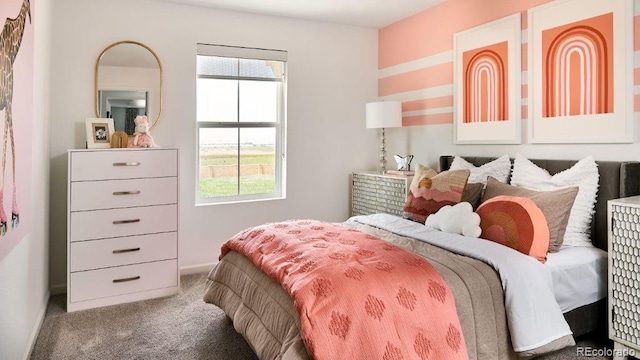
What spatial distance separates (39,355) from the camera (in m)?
2.35

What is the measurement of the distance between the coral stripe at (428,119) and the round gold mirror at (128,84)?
2.40 m

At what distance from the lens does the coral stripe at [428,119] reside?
3.84 meters

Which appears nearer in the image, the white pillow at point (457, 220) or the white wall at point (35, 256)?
the white wall at point (35, 256)

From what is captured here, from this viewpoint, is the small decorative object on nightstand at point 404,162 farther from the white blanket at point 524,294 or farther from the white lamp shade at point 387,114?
the white blanket at point 524,294

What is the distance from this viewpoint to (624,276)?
85.7 inches

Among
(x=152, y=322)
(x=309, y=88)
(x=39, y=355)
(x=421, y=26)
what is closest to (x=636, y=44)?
(x=421, y=26)

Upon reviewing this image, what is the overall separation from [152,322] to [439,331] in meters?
1.94

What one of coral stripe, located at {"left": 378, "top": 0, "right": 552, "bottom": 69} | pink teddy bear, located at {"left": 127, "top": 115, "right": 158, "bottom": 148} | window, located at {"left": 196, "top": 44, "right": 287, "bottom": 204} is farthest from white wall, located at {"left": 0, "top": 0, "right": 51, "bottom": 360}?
coral stripe, located at {"left": 378, "top": 0, "right": 552, "bottom": 69}

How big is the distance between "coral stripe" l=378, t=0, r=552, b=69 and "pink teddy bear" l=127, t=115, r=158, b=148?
2589mm

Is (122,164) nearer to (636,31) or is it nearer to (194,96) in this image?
(194,96)

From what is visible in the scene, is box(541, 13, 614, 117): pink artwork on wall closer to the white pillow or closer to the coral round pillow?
the coral round pillow

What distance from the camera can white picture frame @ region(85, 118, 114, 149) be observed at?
322 cm

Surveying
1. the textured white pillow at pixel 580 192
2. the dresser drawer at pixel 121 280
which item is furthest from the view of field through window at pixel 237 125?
the textured white pillow at pixel 580 192

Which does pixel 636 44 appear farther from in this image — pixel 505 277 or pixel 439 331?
pixel 439 331
